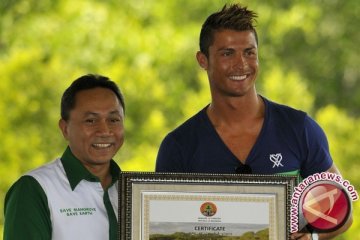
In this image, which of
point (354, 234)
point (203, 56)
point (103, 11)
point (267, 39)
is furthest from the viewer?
point (267, 39)

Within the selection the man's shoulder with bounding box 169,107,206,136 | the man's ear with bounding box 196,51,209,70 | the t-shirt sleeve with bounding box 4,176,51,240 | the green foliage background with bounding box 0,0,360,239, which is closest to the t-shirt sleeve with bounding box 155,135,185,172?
the man's shoulder with bounding box 169,107,206,136

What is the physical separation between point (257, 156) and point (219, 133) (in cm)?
17

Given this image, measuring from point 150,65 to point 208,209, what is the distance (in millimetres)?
8836

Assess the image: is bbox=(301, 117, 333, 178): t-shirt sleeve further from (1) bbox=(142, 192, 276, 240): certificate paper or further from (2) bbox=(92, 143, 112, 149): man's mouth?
(2) bbox=(92, 143, 112, 149): man's mouth

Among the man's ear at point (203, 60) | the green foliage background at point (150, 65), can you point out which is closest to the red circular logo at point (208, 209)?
the man's ear at point (203, 60)

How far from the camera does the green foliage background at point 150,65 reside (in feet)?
33.0

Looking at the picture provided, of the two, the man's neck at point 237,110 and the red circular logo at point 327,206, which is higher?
the man's neck at point 237,110

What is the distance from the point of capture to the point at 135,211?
3098mm

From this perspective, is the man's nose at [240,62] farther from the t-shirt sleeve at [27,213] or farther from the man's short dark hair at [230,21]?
the t-shirt sleeve at [27,213]

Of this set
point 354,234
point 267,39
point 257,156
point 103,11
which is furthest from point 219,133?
point 267,39

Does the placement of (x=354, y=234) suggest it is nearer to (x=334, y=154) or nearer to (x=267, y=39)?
(x=334, y=154)

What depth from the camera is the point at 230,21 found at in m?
3.44

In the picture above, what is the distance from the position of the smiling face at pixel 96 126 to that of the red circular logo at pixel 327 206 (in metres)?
0.61

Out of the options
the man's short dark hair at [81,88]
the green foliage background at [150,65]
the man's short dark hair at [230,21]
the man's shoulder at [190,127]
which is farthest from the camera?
the green foliage background at [150,65]
